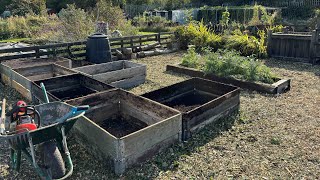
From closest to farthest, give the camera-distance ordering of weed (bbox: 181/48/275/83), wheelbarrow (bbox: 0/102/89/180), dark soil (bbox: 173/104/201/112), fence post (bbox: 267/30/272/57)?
wheelbarrow (bbox: 0/102/89/180)
dark soil (bbox: 173/104/201/112)
weed (bbox: 181/48/275/83)
fence post (bbox: 267/30/272/57)

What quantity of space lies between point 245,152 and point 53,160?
8.32ft

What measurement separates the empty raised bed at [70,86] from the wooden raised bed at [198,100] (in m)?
1.35

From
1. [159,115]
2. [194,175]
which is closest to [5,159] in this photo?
[159,115]

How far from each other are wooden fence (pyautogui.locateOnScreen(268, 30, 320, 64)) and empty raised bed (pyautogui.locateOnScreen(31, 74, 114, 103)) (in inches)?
279

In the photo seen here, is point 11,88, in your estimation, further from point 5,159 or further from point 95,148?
point 95,148

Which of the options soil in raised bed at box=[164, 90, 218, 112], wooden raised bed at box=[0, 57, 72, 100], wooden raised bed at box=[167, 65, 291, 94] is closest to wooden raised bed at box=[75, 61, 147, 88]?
wooden raised bed at box=[0, 57, 72, 100]

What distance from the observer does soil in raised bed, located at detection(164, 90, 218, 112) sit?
5.41m

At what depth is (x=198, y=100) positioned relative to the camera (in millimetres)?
5688

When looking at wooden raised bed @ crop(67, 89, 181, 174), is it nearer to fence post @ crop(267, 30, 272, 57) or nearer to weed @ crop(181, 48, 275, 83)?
weed @ crop(181, 48, 275, 83)

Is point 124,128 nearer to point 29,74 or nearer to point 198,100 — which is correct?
point 198,100

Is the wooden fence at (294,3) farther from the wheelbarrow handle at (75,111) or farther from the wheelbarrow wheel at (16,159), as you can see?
the wheelbarrow wheel at (16,159)

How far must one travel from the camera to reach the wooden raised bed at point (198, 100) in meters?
4.36

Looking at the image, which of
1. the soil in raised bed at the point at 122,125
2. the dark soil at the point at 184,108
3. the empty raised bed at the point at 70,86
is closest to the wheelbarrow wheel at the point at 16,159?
the soil in raised bed at the point at 122,125

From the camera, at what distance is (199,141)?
4.30 metres
